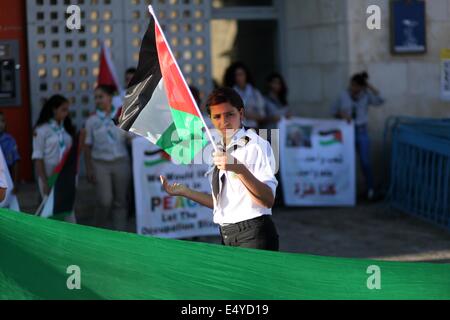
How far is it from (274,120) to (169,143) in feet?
23.1

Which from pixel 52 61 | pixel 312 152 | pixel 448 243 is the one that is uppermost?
pixel 52 61

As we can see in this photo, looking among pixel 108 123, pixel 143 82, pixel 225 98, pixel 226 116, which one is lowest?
pixel 108 123

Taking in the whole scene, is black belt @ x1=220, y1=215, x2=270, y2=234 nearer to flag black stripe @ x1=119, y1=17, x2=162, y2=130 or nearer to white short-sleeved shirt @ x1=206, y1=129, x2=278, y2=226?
white short-sleeved shirt @ x1=206, y1=129, x2=278, y2=226

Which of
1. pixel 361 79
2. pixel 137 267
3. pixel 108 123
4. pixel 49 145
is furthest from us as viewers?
pixel 361 79

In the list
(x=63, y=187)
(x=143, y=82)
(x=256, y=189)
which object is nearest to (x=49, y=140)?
(x=63, y=187)

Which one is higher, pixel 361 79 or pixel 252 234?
→ pixel 361 79

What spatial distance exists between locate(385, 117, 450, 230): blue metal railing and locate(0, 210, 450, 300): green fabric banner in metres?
5.56

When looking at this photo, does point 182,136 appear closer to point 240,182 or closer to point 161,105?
point 161,105

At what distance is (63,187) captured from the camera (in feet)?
31.3

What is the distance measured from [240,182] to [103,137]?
4.79 m

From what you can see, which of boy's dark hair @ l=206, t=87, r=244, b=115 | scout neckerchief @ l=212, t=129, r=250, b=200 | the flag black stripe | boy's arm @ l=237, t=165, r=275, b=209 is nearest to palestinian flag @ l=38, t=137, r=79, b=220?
the flag black stripe
